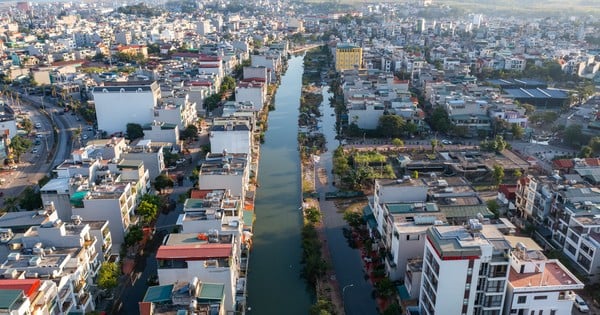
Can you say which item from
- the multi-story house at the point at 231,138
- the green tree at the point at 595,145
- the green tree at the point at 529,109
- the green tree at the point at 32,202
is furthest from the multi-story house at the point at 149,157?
the green tree at the point at 529,109

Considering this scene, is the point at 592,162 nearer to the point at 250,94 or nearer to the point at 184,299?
the point at 184,299

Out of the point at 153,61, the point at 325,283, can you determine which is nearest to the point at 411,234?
the point at 325,283

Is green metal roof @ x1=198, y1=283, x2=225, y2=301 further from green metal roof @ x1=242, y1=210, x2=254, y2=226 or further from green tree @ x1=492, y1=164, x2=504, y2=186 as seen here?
green tree @ x1=492, y1=164, x2=504, y2=186

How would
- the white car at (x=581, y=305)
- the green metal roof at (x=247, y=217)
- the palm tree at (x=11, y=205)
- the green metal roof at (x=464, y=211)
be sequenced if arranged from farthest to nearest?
the palm tree at (x=11, y=205), the green metal roof at (x=247, y=217), the green metal roof at (x=464, y=211), the white car at (x=581, y=305)

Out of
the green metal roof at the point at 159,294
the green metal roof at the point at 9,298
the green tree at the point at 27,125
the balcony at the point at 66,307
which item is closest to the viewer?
the green metal roof at the point at 9,298

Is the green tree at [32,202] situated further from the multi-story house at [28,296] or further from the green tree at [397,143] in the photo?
the green tree at [397,143]

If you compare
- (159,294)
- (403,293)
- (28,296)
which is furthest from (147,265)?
(403,293)

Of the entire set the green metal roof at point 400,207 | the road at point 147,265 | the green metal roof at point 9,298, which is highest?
the green metal roof at point 9,298
